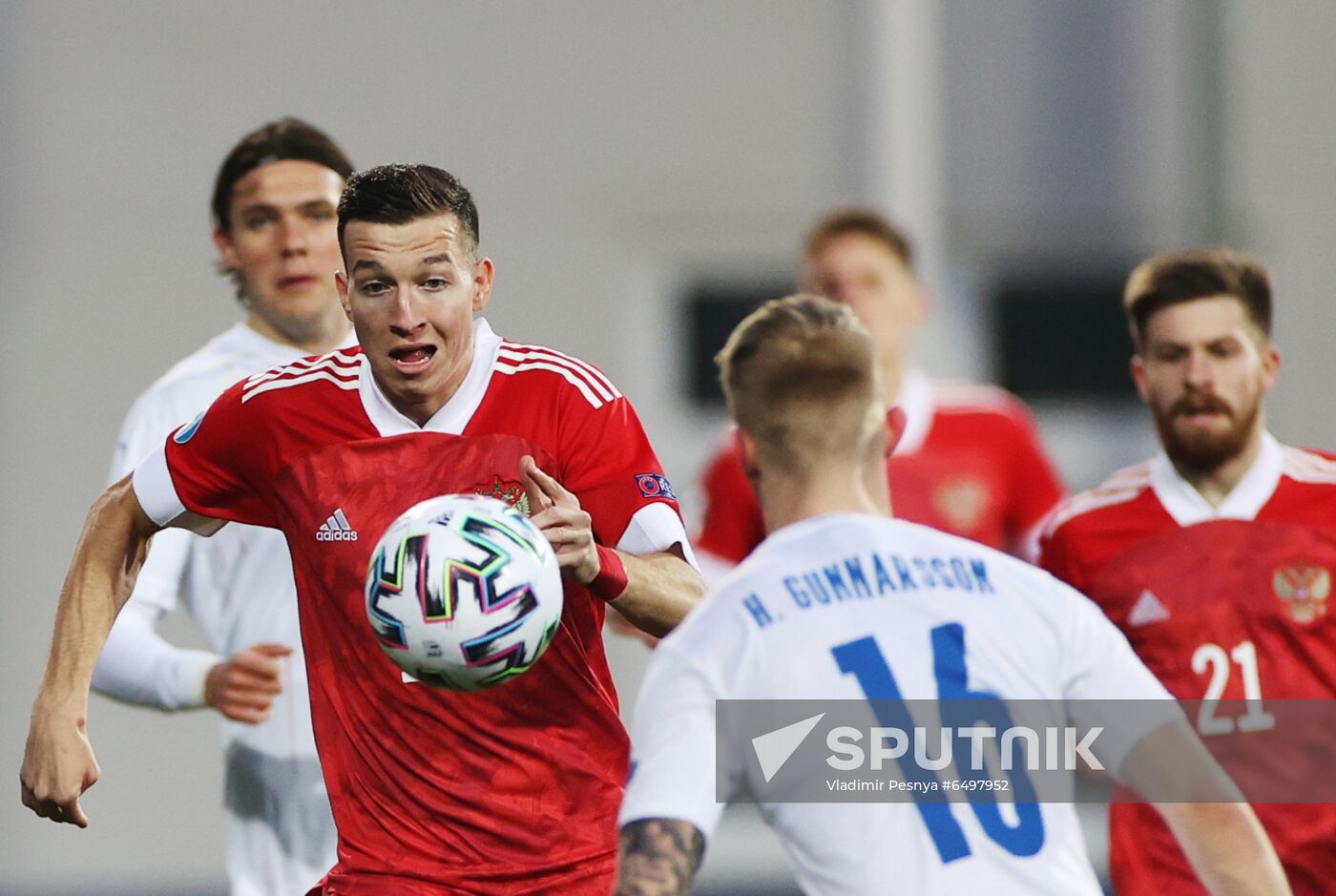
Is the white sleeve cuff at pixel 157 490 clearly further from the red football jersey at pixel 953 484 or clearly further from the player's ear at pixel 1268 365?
the player's ear at pixel 1268 365

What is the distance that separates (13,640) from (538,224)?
360cm

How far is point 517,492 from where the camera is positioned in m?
4.32

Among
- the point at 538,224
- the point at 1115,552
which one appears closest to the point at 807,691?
the point at 1115,552

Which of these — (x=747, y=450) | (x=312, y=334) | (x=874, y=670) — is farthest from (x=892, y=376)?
(x=874, y=670)

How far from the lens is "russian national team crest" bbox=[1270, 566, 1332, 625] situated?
5520mm

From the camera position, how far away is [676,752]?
3.30 m

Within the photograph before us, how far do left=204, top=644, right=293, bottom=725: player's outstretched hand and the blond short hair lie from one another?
195 cm

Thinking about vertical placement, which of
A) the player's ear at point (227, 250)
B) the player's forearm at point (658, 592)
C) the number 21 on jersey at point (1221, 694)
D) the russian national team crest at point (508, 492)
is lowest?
the number 21 on jersey at point (1221, 694)

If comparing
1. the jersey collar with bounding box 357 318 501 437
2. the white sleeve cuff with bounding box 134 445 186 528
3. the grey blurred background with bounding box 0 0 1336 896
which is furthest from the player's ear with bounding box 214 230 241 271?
the grey blurred background with bounding box 0 0 1336 896

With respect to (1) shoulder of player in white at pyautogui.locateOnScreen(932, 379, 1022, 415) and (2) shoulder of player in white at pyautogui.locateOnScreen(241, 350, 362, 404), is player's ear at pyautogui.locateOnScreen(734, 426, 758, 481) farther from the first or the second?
(1) shoulder of player in white at pyautogui.locateOnScreen(932, 379, 1022, 415)

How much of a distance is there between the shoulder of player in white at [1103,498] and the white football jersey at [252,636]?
2.13 meters

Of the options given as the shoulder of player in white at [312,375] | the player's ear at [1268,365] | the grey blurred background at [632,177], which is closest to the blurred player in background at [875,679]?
the shoulder of player in white at [312,375]

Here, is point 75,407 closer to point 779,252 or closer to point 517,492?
point 779,252

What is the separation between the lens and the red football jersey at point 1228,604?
548 centimetres
